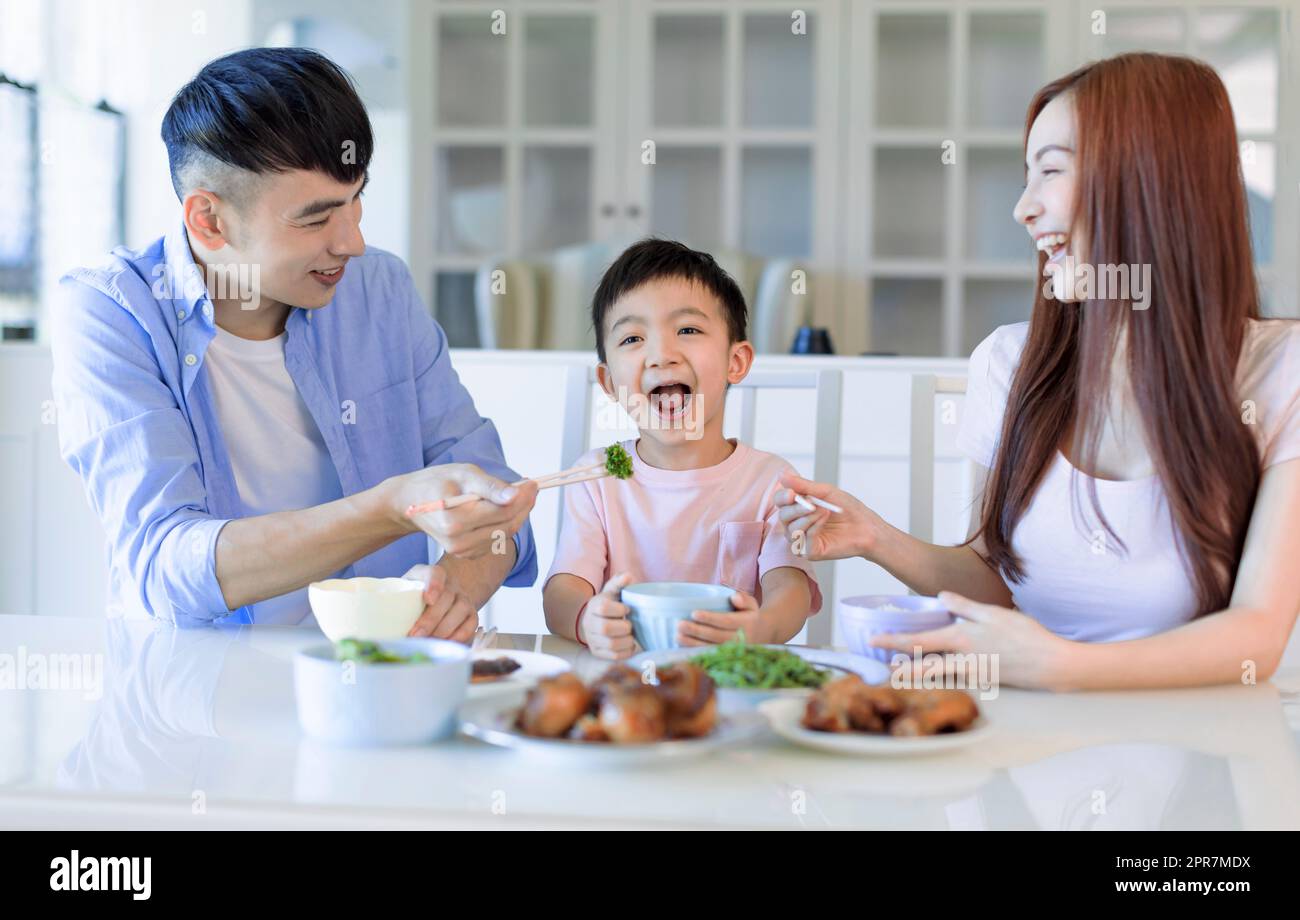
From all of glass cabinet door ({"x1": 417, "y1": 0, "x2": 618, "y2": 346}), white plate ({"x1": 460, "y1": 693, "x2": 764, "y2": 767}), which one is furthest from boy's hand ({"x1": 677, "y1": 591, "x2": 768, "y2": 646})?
glass cabinet door ({"x1": 417, "y1": 0, "x2": 618, "y2": 346})

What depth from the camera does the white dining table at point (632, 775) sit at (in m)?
0.72

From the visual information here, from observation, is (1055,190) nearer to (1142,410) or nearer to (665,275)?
(1142,410)

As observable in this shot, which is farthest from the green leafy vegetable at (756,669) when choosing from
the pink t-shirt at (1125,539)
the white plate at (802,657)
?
the pink t-shirt at (1125,539)

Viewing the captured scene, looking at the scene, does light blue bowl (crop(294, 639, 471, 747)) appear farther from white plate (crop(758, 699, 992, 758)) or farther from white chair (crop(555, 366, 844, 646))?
white chair (crop(555, 366, 844, 646))

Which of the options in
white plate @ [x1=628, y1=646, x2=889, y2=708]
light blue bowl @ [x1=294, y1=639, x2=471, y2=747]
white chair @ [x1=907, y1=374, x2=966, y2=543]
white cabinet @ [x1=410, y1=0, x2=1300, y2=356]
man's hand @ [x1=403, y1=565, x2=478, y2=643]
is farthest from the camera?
white cabinet @ [x1=410, y1=0, x2=1300, y2=356]

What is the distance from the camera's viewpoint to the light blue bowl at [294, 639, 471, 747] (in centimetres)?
84

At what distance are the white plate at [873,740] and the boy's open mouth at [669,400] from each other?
0.74m

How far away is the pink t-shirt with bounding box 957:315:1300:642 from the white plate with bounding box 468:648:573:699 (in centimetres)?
55

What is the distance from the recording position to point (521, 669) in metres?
1.05

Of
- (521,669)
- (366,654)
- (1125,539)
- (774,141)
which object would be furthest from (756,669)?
(774,141)

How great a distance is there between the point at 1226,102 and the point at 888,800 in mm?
878

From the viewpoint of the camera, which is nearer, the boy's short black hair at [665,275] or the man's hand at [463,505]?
the man's hand at [463,505]

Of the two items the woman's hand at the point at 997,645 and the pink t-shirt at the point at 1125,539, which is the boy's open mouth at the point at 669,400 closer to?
the pink t-shirt at the point at 1125,539
